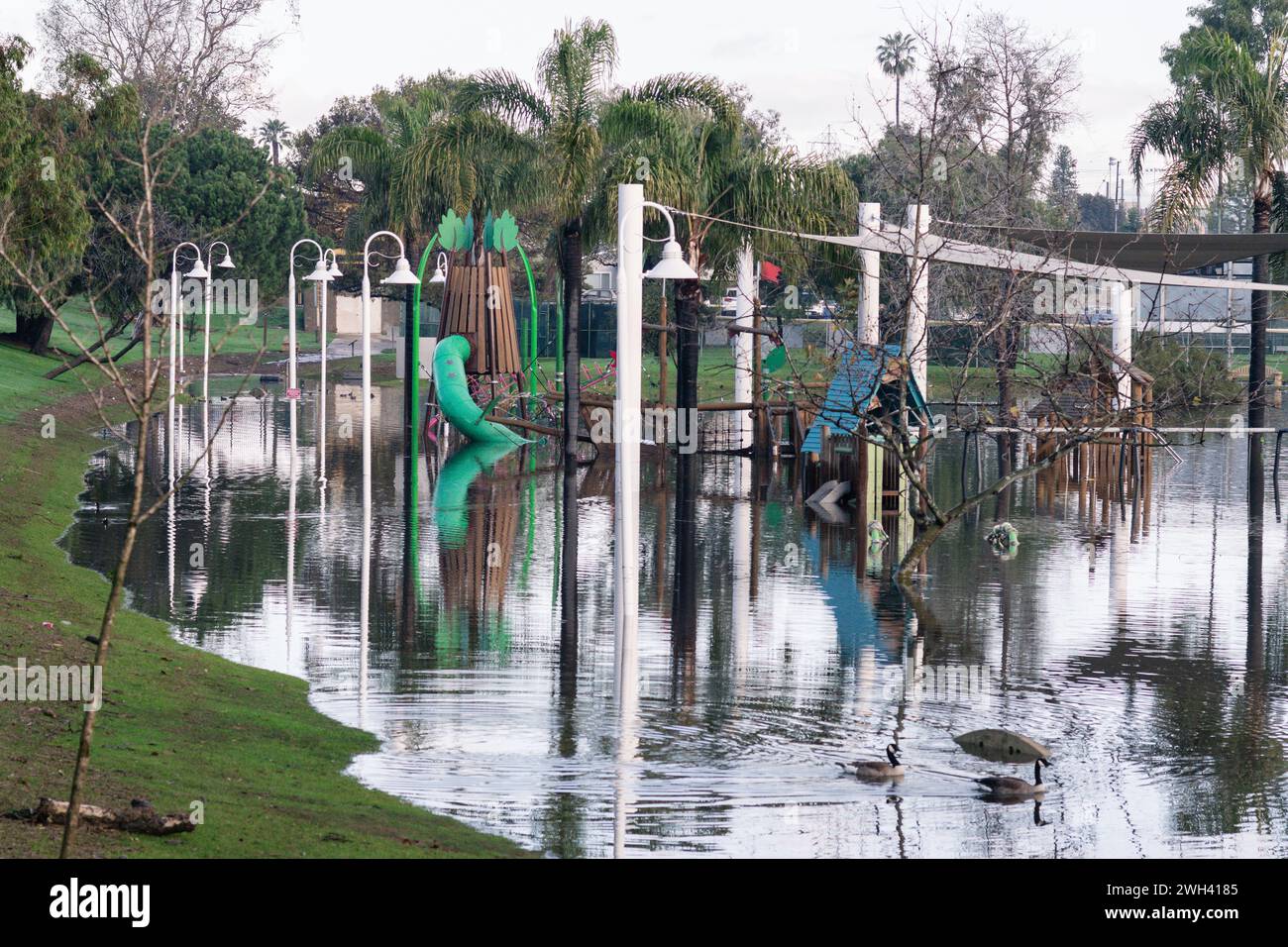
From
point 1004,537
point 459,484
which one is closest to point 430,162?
point 459,484

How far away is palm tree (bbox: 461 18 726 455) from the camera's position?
29.5 meters

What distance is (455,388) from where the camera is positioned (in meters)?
34.4

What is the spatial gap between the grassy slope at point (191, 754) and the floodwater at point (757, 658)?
38 centimetres

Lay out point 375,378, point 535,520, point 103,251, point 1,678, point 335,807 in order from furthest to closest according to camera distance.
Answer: point 375,378 < point 103,251 < point 535,520 < point 1,678 < point 335,807

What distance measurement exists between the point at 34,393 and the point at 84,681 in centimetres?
2887

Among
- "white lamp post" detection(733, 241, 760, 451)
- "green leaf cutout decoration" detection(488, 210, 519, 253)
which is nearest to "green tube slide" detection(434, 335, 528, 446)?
"green leaf cutout decoration" detection(488, 210, 519, 253)

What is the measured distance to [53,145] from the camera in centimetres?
2780

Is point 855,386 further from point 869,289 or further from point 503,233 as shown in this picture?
point 503,233

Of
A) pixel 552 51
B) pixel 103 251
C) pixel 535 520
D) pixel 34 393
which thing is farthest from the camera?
pixel 103 251

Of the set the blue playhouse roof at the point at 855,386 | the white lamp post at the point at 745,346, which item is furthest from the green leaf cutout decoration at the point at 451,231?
the blue playhouse roof at the point at 855,386

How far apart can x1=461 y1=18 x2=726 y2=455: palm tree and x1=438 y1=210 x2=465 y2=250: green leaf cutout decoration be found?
3.39 m

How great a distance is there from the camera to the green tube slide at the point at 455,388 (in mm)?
34250
